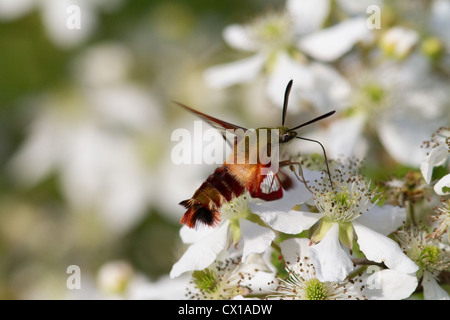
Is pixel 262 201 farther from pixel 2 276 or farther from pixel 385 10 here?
pixel 2 276

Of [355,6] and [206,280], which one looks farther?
[355,6]

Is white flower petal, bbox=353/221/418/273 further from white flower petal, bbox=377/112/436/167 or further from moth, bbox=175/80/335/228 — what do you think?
white flower petal, bbox=377/112/436/167

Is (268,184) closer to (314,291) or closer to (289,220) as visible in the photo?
(289,220)

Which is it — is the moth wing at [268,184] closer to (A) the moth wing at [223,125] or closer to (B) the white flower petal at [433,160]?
(A) the moth wing at [223,125]

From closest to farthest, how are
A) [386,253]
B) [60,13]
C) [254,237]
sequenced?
[386,253] → [254,237] → [60,13]

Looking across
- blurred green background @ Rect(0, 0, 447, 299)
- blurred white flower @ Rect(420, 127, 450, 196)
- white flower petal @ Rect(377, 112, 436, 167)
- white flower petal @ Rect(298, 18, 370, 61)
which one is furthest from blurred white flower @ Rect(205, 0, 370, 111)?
blurred white flower @ Rect(420, 127, 450, 196)

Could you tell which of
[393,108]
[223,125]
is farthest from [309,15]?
[223,125]
